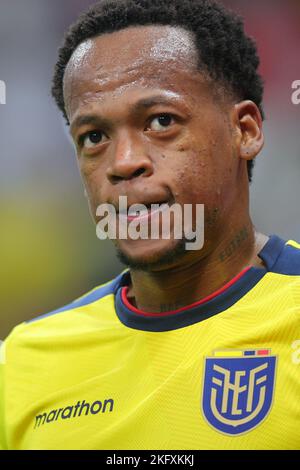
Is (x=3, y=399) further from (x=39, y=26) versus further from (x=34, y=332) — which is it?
(x=39, y=26)

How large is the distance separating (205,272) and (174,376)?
11.5 inches

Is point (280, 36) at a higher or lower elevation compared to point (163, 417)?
higher

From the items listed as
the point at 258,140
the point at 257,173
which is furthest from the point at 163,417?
the point at 257,173

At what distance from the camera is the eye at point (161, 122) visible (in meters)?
1.70

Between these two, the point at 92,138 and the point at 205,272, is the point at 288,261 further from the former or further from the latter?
the point at 92,138

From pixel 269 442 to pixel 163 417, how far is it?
10.0 inches

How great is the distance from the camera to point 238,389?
164 cm

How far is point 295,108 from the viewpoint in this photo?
3.68 metres

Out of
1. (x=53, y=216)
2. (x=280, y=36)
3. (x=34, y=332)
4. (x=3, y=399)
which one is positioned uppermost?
(x=280, y=36)

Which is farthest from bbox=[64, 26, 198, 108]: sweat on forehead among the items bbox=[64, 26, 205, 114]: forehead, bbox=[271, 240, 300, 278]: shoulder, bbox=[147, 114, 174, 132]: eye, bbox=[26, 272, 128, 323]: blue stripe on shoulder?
bbox=[26, 272, 128, 323]: blue stripe on shoulder

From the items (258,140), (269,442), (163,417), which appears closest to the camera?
(269,442)

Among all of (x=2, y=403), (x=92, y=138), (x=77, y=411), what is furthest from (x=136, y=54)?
(x=2, y=403)

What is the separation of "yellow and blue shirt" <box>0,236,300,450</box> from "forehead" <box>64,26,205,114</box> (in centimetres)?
52

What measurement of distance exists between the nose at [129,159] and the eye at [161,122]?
42mm
